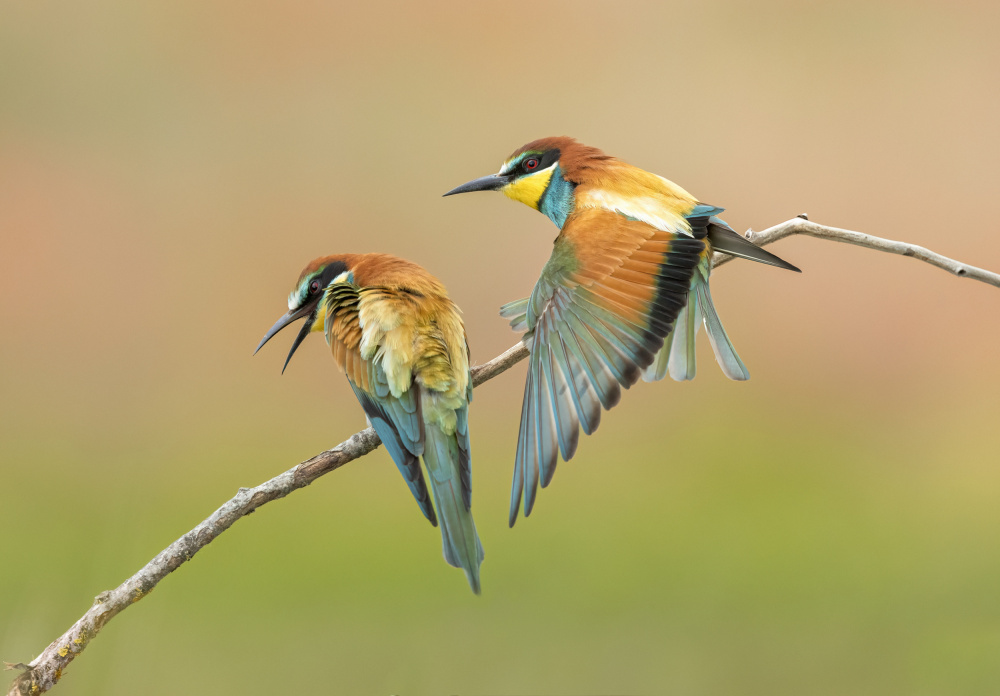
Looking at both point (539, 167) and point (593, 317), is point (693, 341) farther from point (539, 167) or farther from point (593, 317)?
point (539, 167)

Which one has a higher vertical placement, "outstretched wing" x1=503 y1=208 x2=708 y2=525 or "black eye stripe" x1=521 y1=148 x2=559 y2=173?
"black eye stripe" x1=521 y1=148 x2=559 y2=173

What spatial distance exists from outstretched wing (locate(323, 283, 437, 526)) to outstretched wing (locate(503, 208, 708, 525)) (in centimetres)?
17

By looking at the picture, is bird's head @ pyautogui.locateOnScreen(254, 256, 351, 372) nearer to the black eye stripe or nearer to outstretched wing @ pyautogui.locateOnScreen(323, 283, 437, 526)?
outstretched wing @ pyautogui.locateOnScreen(323, 283, 437, 526)

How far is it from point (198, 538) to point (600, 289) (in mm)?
487

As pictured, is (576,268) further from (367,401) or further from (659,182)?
(367,401)

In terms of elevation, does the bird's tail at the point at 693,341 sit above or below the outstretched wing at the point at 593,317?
below

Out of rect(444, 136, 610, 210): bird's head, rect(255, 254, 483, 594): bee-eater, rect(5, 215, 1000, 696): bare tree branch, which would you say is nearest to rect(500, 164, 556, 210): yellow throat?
rect(444, 136, 610, 210): bird's head

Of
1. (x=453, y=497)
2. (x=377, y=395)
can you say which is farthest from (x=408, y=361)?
(x=453, y=497)

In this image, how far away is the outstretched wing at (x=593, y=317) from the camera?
31.9 inches

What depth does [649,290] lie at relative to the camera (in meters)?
0.96

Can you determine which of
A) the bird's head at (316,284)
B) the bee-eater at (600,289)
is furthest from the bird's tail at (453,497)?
the bird's head at (316,284)

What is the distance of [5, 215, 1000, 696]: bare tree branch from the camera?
0.79 meters

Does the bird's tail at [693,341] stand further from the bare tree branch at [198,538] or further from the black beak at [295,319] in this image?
the black beak at [295,319]

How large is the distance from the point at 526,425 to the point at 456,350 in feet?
0.89
